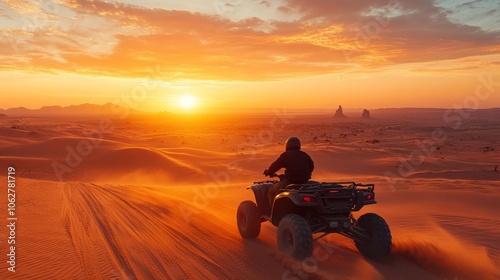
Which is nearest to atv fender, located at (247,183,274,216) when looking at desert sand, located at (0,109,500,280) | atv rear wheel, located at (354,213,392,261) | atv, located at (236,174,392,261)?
desert sand, located at (0,109,500,280)

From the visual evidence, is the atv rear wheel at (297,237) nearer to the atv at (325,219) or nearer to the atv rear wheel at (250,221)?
the atv at (325,219)

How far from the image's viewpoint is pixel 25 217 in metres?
8.80

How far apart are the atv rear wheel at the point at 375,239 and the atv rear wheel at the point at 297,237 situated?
4.05 ft

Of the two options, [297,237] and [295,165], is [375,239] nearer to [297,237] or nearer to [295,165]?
[297,237]

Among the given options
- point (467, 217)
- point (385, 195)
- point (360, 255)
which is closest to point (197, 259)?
point (360, 255)

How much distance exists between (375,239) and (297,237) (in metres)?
1.45

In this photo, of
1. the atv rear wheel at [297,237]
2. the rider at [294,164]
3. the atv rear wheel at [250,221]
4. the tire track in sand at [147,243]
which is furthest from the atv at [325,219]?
the atv rear wheel at [250,221]

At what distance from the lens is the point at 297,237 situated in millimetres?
5723

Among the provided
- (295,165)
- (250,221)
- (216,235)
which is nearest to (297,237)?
(295,165)

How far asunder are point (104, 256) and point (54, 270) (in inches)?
30.6

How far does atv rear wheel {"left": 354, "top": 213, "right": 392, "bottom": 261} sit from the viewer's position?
611cm

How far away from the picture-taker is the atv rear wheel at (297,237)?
5684 mm

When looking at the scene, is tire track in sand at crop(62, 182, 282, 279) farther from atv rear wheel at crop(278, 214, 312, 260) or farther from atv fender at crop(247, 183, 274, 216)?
atv fender at crop(247, 183, 274, 216)

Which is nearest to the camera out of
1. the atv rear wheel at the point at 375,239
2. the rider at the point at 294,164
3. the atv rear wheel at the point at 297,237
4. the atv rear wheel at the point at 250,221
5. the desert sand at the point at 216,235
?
the atv rear wheel at the point at 297,237
